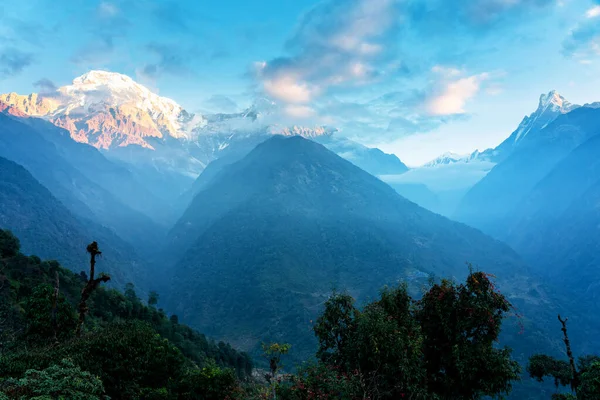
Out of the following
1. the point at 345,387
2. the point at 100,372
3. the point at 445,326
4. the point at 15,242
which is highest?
the point at 15,242

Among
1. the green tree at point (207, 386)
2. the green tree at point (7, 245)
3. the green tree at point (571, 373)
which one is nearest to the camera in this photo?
the green tree at point (571, 373)

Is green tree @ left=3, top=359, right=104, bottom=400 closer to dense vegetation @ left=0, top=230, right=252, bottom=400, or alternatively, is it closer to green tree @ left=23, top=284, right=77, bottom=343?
dense vegetation @ left=0, top=230, right=252, bottom=400

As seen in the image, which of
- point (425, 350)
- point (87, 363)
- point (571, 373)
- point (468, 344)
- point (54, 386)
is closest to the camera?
point (54, 386)

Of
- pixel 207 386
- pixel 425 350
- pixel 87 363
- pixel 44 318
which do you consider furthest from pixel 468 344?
pixel 44 318

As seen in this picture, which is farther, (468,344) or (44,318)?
(44,318)

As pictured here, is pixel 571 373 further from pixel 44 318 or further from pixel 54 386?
pixel 44 318

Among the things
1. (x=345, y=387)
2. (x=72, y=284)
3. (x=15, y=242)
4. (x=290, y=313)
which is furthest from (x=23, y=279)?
(x=290, y=313)

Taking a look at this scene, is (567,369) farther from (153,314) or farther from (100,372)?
(153,314)

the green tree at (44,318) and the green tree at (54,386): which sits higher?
the green tree at (44,318)

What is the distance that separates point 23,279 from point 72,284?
708 inches

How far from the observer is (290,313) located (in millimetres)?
197875

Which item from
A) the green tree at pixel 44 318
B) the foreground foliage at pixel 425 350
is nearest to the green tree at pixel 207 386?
the foreground foliage at pixel 425 350

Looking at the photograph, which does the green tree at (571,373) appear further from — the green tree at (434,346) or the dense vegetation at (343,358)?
the green tree at (434,346)

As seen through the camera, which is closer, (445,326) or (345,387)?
(345,387)
